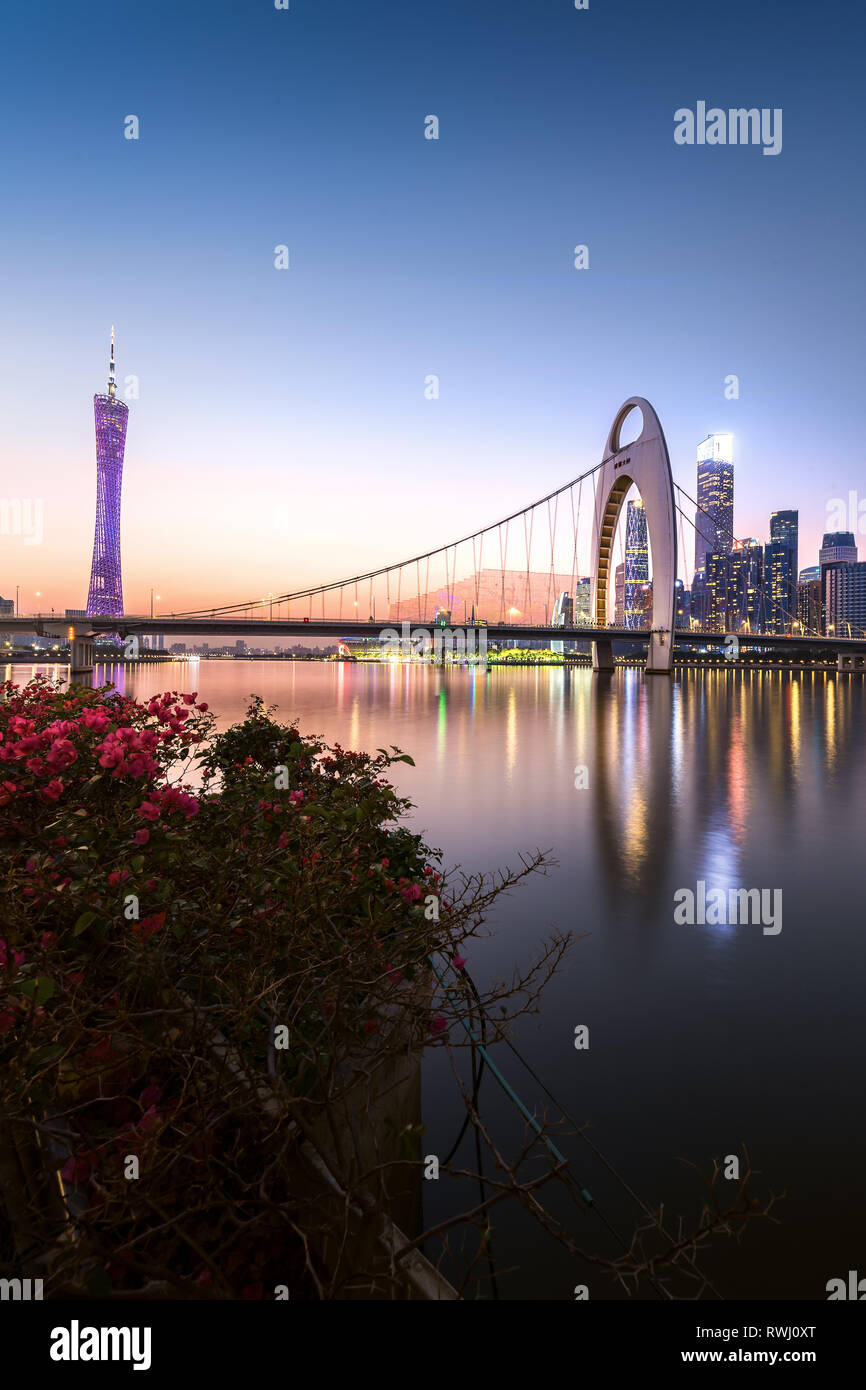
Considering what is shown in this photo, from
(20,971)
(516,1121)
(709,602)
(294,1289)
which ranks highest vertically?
(709,602)

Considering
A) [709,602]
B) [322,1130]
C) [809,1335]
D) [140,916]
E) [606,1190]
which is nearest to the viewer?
[809,1335]

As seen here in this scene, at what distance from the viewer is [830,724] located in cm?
3009

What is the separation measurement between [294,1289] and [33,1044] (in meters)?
1.19

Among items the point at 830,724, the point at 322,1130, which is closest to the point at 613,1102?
the point at 322,1130

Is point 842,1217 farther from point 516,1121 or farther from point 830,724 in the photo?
point 830,724

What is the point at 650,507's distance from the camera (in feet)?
218

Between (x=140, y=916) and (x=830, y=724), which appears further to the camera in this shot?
(x=830, y=724)

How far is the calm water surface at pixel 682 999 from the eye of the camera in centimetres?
369

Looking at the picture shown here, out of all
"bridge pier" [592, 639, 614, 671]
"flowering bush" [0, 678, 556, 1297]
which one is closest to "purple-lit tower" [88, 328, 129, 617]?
"bridge pier" [592, 639, 614, 671]

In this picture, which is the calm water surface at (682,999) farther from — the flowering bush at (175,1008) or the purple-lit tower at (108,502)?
the purple-lit tower at (108,502)

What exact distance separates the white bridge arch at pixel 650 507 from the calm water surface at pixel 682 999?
171ft

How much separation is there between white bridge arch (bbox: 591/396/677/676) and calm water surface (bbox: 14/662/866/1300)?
52.0 meters

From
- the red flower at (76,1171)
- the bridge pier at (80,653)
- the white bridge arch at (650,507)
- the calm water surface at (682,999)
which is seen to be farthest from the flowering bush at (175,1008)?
the white bridge arch at (650,507)

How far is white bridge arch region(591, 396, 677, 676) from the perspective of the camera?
64938mm
